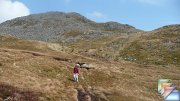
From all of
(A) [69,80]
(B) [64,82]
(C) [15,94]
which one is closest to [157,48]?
(A) [69,80]

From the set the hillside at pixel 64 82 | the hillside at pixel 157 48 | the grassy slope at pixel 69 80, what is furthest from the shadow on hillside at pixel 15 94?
the hillside at pixel 157 48

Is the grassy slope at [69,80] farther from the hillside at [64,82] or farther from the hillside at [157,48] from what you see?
the hillside at [157,48]

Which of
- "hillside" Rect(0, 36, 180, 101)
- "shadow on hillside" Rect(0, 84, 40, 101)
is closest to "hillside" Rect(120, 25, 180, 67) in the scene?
"hillside" Rect(0, 36, 180, 101)

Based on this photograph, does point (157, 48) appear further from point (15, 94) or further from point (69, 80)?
point (15, 94)

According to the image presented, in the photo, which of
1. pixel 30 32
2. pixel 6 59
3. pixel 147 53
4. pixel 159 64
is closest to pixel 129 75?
pixel 6 59

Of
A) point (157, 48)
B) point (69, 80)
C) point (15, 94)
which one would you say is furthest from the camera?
point (157, 48)

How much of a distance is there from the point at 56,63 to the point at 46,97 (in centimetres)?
1978

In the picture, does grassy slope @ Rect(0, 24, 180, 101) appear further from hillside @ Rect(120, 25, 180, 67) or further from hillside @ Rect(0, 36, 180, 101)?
hillside @ Rect(120, 25, 180, 67)

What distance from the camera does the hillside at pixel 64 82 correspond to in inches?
1807

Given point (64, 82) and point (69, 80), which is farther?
point (69, 80)

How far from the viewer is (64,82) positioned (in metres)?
54.0

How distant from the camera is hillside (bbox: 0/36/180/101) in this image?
151ft

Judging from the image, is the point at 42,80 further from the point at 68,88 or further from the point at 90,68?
the point at 90,68

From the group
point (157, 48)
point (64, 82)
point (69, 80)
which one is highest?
point (157, 48)
